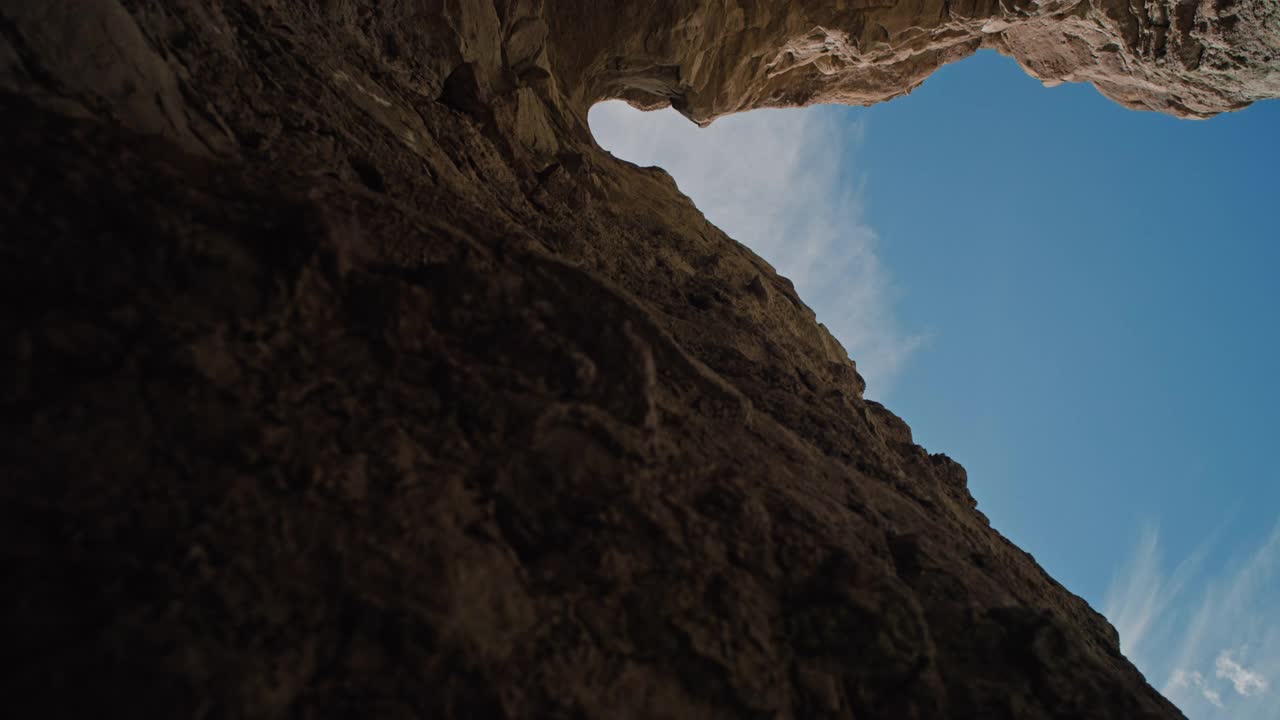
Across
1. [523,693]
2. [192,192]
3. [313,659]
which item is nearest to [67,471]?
[313,659]

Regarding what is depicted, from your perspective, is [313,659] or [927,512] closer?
[313,659]

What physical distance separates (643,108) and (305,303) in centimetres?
1464

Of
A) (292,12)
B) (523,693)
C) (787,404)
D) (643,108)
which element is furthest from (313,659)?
(643,108)

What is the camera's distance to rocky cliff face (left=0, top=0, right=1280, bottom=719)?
9.09ft

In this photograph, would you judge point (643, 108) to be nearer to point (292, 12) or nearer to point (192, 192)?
point (292, 12)

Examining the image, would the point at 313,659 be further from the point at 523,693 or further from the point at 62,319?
the point at 62,319

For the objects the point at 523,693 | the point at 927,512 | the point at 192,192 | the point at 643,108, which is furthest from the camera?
the point at 643,108

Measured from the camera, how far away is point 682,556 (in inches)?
150

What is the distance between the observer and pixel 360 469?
10.9 ft

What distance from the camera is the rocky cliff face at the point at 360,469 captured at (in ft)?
9.09

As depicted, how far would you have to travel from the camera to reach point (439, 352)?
4.00 metres

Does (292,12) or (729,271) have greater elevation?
(729,271)

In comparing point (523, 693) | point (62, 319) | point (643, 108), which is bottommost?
point (523, 693)

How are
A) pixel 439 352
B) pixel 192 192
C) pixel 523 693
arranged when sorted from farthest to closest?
pixel 439 352 → pixel 192 192 → pixel 523 693
